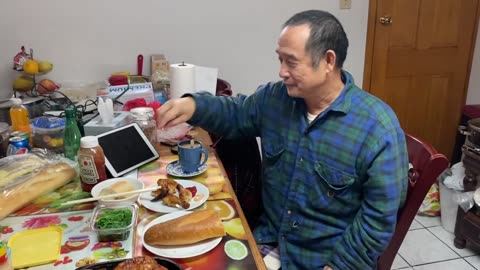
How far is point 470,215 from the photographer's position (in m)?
2.23

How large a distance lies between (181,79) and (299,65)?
2.44 ft

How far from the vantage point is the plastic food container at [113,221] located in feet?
3.15

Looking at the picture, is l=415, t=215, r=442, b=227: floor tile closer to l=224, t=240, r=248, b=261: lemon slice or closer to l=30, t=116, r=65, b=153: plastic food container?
l=224, t=240, r=248, b=261: lemon slice

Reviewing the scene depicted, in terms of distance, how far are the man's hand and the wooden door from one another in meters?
1.72

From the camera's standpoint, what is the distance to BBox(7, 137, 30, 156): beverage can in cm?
132

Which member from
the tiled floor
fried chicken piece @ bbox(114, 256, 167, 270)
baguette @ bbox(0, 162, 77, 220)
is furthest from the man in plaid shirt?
the tiled floor

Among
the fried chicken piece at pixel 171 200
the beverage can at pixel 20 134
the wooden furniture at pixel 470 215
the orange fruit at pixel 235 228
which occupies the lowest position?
the wooden furniture at pixel 470 215

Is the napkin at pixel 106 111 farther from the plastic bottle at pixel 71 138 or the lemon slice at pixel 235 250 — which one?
the lemon slice at pixel 235 250

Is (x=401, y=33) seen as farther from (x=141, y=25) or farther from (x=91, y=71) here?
(x=91, y=71)

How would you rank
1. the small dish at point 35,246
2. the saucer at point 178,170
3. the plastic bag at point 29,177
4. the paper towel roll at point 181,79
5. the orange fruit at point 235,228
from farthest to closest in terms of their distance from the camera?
the paper towel roll at point 181,79 → the saucer at point 178,170 → the plastic bag at point 29,177 → the orange fruit at point 235,228 → the small dish at point 35,246

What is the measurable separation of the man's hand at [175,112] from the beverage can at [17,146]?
44 cm

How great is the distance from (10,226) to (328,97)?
943 millimetres

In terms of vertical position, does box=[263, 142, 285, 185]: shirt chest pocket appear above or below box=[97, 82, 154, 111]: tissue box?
below

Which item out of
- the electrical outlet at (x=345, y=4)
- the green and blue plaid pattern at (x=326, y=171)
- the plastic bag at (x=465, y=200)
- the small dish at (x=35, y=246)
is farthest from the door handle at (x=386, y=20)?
the small dish at (x=35, y=246)
